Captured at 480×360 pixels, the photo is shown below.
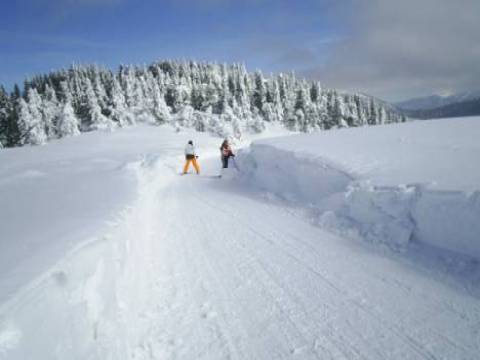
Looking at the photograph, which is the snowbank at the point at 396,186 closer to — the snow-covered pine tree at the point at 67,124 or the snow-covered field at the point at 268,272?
the snow-covered field at the point at 268,272

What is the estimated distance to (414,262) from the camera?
14.3ft

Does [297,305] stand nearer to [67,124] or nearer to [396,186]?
[396,186]

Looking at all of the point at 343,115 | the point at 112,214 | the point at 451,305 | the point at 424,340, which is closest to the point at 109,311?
the point at 112,214

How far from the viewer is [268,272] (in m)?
4.50

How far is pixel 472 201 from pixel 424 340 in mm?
2358

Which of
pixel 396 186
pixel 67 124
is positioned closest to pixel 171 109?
pixel 67 124

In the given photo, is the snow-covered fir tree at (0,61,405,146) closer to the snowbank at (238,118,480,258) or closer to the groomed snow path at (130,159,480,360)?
the snowbank at (238,118,480,258)

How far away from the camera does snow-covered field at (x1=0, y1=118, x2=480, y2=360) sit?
2.93m

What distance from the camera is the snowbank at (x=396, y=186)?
4.44 metres

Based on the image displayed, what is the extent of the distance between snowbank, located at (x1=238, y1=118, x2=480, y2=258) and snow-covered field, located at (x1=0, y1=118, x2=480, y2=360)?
29 mm

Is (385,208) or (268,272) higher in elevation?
(385,208)

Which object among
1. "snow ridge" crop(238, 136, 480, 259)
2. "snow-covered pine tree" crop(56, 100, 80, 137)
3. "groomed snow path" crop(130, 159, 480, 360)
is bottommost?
"groomed snow path" crop(130, 159, 480, 360)

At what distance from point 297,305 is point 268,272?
89 centimetres

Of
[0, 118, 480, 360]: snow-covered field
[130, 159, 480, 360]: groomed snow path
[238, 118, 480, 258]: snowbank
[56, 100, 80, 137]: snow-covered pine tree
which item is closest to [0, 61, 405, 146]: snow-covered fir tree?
[56, 100, 80, 137]: snow-covered pine tree
